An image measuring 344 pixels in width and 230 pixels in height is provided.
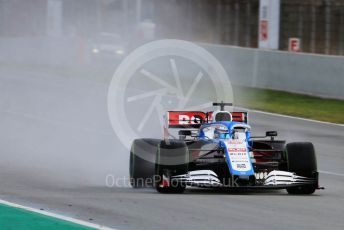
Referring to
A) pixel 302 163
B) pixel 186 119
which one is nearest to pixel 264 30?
pixel 186 119

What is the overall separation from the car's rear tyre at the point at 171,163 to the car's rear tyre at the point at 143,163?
1.04ft

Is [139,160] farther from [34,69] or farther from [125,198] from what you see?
[34,69]

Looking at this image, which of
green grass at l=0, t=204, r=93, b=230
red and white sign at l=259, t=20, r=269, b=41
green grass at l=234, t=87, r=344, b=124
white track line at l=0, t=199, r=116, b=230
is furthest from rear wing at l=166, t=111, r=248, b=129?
red and white sign at l=259, t=20, r=269, b=41

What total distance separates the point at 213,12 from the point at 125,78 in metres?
34.1

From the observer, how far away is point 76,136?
1964cm

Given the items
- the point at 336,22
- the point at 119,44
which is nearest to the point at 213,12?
the point at 119,44

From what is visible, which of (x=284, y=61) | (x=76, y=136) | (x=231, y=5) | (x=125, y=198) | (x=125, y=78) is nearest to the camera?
(x=125, y=198)

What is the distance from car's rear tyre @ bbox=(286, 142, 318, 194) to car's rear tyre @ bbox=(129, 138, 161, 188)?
5.31 feet

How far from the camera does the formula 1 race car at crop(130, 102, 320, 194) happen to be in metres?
12.2

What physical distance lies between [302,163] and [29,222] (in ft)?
12.7

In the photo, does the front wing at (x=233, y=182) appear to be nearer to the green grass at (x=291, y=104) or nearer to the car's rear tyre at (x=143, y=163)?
the car's rear tyre at (x=143, y=163)

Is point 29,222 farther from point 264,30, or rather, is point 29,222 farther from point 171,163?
point 264,30

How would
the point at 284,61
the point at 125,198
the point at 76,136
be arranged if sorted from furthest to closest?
the point at 284,61, the point at 76,136, the point at 125,198

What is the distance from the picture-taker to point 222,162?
1248cm
